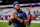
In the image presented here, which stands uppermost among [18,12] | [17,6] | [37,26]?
[17,6]

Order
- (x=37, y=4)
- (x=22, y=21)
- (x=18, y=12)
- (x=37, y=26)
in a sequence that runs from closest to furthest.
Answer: (x=22, y=21) < (x=18, y=12) < (x=37, y=26) < (x=37, y=4)

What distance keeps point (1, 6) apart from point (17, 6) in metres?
16.2

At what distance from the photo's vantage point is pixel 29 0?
1767 centimetres

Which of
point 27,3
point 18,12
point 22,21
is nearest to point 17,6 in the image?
point 18,12

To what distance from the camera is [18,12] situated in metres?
2.56

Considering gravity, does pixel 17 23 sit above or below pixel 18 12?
below

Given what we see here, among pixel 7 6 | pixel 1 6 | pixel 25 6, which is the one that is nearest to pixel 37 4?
A: pixel 25 6

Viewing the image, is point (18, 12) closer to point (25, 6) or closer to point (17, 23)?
point (17, 23)

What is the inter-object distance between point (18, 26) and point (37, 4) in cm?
1540

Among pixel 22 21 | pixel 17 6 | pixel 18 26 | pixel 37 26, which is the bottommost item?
pixel 37 26

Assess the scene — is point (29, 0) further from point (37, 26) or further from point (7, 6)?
point (37, 26)

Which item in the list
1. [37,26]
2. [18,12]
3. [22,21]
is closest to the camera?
[22,21]

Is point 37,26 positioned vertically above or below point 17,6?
below

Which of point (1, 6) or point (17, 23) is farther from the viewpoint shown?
point (1, 6)
